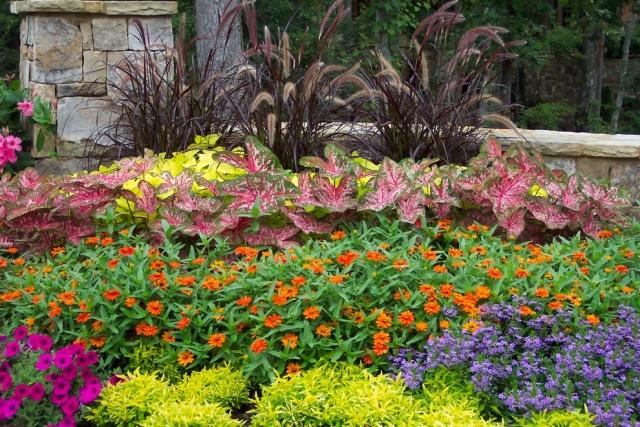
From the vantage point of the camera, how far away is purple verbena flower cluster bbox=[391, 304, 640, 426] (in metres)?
2.45

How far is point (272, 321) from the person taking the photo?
108 inches

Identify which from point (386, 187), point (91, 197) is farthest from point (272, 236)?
point (91, 197)

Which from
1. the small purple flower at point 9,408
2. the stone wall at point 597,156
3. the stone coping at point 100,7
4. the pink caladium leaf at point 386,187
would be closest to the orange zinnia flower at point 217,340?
the small purple flower at point 9,408

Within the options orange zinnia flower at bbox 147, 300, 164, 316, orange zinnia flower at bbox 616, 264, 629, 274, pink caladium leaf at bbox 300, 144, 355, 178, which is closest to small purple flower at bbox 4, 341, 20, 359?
orange zinnia flower at bbox 147, 300, 164, 316

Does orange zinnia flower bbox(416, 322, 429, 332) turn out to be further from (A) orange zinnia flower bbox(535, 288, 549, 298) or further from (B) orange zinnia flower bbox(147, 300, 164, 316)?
(B) orange zinnia flower bbox(147, 300, 164, 316)

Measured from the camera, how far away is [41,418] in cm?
263

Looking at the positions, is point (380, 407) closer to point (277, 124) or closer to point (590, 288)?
point (590, 288)

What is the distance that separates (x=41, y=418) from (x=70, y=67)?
302 centimetres

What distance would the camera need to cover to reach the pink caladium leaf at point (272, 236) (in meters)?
3.50

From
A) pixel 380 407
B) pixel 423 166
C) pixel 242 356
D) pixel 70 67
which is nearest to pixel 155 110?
pixel 70 67

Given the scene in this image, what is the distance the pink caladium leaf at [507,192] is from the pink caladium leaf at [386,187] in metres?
0.39

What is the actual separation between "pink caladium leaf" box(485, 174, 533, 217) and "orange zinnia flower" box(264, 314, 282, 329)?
1.28 metres

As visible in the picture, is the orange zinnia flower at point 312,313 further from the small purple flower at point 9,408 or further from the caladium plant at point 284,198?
the small purple flower at point 9,408

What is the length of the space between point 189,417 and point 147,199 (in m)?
1.37
